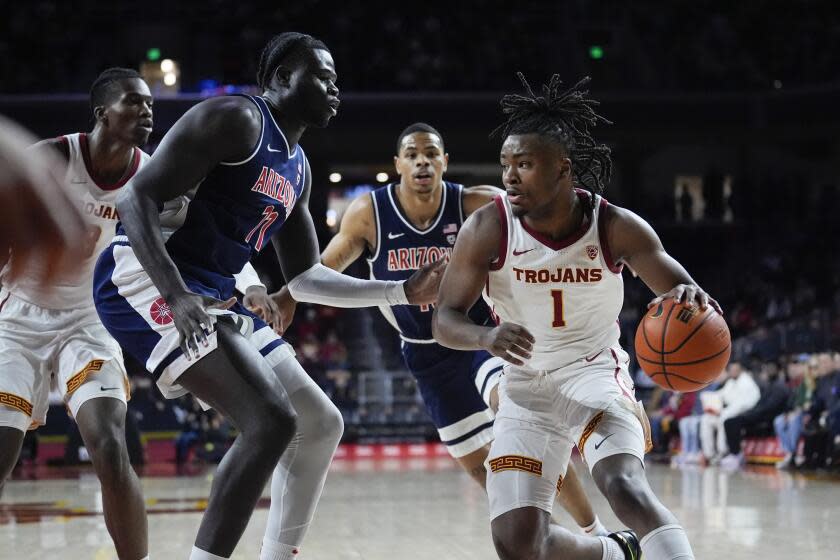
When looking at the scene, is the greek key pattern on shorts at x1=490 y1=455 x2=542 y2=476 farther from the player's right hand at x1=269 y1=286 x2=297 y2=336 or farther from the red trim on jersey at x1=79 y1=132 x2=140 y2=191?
the red trim on jersey at x1=79 y1=132 x2=140 y2=191

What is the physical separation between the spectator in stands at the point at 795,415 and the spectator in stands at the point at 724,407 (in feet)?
1.69

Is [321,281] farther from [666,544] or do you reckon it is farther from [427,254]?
[666,544]

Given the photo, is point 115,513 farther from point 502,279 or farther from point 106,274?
point 502,279

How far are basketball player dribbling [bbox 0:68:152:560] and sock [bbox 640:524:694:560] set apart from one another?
1.99 metres

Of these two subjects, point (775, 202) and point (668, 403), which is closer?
point (668, 403)

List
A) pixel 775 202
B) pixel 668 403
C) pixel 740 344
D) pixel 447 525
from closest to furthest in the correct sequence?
pixel 447 525 → pixel 668 403 → pixel 740 344 → pixel 775 202

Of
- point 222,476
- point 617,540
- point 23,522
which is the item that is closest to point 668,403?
point 23,522

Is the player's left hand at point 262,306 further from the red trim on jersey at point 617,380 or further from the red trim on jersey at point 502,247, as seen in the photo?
the red trim on jersey at point 617,380

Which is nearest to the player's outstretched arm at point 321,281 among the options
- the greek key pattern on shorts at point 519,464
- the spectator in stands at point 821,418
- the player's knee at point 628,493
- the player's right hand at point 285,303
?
the player's right hand at point 285,303

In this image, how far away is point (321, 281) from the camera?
4707mm

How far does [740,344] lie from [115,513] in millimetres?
13868

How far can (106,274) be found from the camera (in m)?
4.11

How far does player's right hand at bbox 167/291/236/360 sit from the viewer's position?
3.69 meters

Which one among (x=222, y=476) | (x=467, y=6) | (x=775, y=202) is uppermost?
(x=467, y=6)
